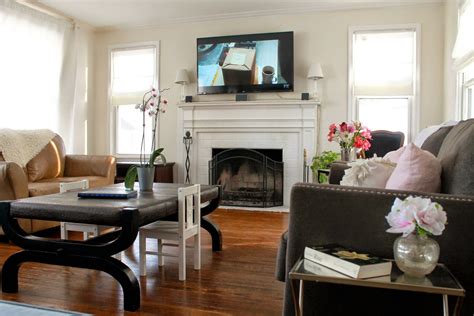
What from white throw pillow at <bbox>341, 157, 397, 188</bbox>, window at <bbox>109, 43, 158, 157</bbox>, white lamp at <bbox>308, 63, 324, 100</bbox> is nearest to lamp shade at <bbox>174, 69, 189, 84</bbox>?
window at <bbox>109, 43, 158, 157</bbox>

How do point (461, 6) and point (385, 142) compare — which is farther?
point (385, 142)

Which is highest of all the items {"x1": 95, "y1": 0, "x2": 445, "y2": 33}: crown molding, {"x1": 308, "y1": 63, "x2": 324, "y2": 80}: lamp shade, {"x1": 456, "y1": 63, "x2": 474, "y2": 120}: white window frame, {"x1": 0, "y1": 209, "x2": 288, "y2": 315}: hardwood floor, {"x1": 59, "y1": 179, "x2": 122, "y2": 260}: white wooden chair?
{"x1": 95, "y1": 0, "x2": 445, "y2": 33}: crown molding

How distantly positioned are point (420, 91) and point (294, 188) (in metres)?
4.01

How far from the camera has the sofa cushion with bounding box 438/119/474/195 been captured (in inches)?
58.2

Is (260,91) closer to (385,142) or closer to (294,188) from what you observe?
(385,142)

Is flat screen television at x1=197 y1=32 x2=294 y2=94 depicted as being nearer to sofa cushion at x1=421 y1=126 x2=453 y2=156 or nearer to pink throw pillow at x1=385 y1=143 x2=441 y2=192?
sofa cushion at x1=421 y1=126 x2=453 y2=156

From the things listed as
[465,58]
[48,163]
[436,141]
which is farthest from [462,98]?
[48,163]

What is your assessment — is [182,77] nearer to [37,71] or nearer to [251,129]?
[251,129]

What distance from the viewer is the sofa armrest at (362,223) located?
1.39m

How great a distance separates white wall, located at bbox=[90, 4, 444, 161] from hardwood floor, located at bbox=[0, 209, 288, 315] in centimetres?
267

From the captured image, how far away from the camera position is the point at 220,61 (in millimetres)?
5453

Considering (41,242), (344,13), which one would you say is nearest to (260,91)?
(344,13)

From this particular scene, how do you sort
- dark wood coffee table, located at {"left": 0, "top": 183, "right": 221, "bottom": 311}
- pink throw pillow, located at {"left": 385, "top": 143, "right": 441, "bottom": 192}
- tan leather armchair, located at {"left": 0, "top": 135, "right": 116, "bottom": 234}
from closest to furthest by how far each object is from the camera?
pink throw pillow, located at {"left": 385, "top": 143, "right": 441, "bottom": 192} → dark wood coffee table, located at {"left": 0, "top": 183, "right": 221, "bottom": 311} → tan leather armchair, located at {"left": 0, "top": 135, "right": 116, "bottom": 234}

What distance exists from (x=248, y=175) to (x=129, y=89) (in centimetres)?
220
